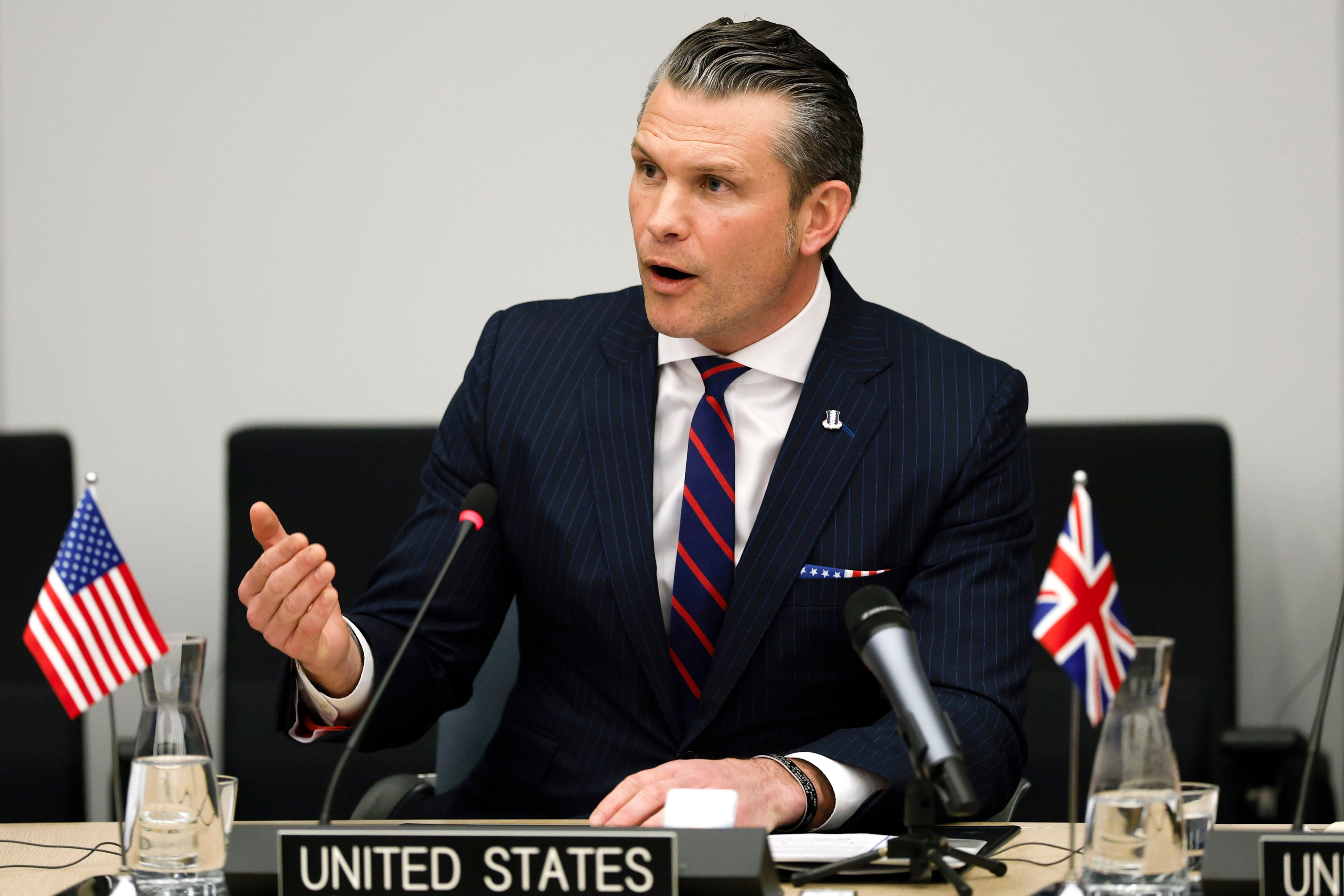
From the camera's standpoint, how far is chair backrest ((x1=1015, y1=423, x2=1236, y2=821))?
2787mm

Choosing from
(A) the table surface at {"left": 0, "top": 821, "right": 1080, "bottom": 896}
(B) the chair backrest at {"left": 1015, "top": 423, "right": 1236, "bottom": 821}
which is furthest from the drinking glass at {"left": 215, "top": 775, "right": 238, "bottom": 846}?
(B) the chair backrest at {"left": 1015, "top": 423, "right": 1236, "bottom": 821}

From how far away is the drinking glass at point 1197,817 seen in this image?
55.7 inches

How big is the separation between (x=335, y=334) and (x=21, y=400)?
713 millimetres

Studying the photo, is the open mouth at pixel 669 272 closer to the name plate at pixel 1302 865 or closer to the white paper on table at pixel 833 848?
the white paper on table at pixel 833 848

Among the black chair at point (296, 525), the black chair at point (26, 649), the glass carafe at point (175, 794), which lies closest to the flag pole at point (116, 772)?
the glass carafe at point (175, 794)

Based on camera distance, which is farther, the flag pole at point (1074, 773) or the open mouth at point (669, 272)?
the open mouth at point (669, 272)

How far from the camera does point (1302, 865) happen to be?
1285 millimetres

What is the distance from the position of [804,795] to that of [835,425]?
566 mm

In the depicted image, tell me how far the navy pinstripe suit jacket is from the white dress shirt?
1.3 inches

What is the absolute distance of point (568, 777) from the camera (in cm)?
209

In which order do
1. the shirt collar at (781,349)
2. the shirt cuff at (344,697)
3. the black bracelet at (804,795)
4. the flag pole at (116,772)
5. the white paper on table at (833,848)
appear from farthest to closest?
the shirt collar at (781,349) < the shirt cuff at (344,697) < the black bracelet at (804,795) < the white paper on table at (833,848) < the flag pole at (116,772)

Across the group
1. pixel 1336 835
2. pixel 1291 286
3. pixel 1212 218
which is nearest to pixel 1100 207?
pixel 1212 218

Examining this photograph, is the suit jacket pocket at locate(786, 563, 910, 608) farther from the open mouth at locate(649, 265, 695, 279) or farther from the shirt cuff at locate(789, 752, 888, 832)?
the open mouth at locate(649, 265, 695, 279)

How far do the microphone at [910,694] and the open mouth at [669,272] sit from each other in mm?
751
